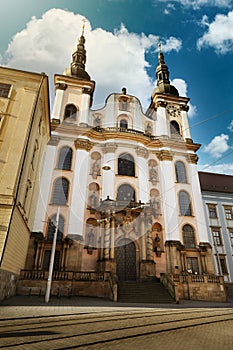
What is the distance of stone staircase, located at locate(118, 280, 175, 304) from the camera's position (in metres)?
14.9

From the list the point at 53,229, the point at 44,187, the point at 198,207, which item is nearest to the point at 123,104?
the point at 44,187

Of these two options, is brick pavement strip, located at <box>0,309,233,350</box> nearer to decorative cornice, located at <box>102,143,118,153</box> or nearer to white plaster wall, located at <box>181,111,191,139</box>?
decorative cornice, located at <box>102,143,118,153</box>

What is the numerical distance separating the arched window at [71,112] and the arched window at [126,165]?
23.7ft

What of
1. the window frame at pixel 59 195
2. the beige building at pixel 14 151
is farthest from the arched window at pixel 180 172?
the beige building at pixel 14 151

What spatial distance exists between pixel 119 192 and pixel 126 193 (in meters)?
0.70

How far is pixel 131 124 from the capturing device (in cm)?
2769

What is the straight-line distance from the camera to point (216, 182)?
3181cm

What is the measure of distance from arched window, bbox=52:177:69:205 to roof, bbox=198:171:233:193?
17316 mm

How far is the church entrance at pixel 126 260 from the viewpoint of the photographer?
1977cm

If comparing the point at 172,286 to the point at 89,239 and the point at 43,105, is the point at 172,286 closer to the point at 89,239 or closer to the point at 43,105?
the point at 89,239

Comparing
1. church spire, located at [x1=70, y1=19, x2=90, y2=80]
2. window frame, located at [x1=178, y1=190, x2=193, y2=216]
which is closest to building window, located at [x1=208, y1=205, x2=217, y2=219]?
window frame, located at [x1=178, y1=190, x2=193, y2=216]

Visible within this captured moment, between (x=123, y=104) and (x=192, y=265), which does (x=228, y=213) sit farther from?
(x=123, y=104)

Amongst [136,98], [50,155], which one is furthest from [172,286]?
[136,98]

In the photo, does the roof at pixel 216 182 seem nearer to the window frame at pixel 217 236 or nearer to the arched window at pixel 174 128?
the window frame at pixel 217 236
